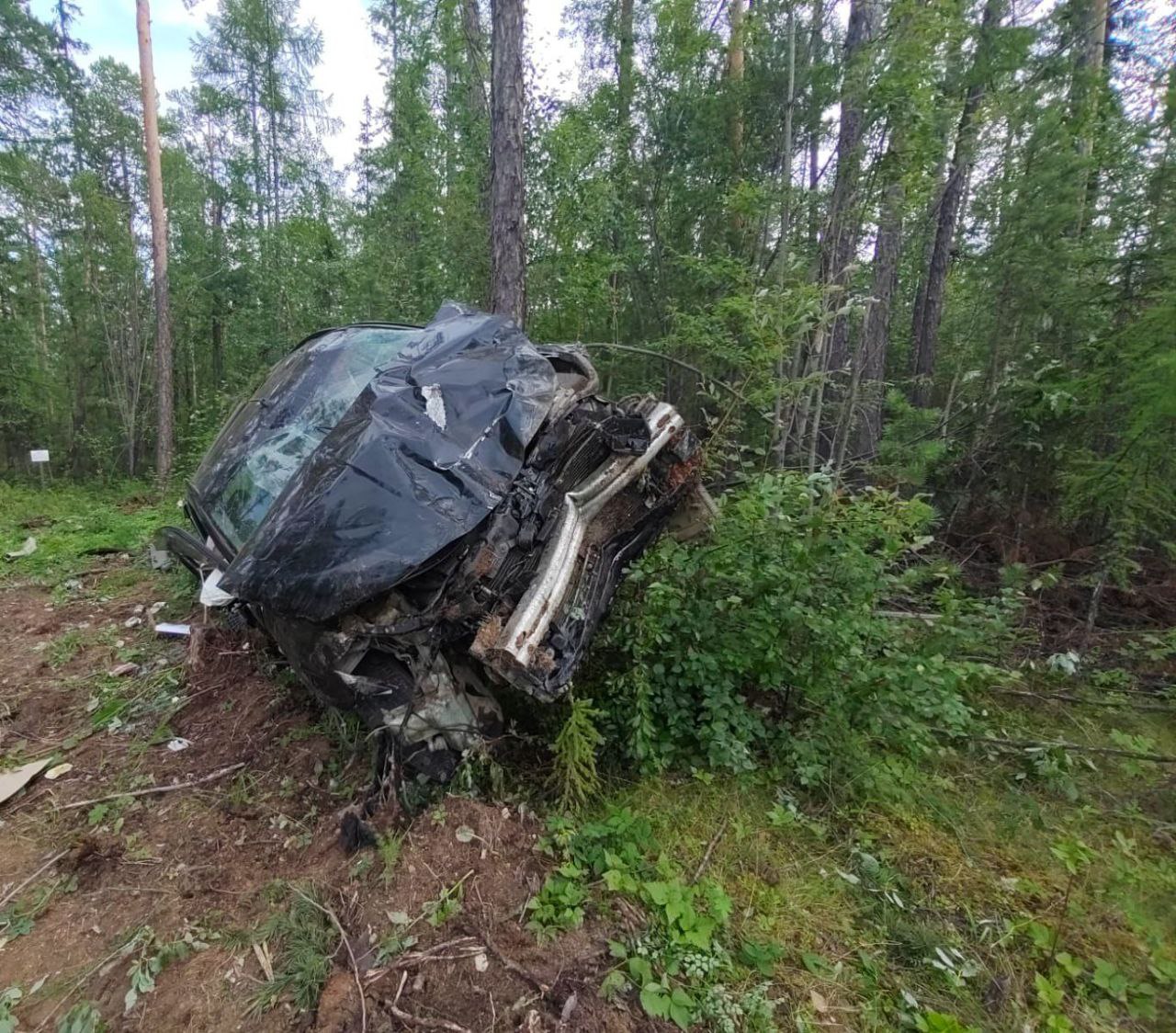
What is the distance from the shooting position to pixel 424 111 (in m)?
9.65

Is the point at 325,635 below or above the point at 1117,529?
below

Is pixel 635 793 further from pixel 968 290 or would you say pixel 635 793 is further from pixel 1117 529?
pixel 968 290

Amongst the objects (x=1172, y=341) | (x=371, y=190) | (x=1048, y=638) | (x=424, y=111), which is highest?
(x=424, y=111)

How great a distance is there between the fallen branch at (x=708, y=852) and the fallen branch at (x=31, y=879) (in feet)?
8.25

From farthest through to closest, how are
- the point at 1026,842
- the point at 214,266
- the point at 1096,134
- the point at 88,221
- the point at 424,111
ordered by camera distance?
the point at 214,266 < the point at 88,221 < the point at 424,111 < the point at 1096,134 < the point at 1026,842

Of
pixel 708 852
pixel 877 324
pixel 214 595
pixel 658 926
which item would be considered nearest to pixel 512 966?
pixel 658 926

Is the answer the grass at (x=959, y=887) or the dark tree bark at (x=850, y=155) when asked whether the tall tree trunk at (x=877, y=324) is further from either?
the grass at (x=959, y=887)

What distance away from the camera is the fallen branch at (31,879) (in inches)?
89.0

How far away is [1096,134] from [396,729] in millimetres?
7686

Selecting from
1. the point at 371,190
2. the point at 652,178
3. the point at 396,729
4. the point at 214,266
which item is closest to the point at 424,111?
the point at 371,190

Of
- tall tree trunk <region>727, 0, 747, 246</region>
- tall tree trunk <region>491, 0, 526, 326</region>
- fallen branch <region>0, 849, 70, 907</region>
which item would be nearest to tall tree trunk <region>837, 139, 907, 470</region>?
tall tree trunk <region>727, 0, 747, 246</region>

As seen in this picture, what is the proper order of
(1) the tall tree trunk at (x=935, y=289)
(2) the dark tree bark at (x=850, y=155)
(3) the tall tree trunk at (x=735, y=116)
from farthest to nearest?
1. (1) the tall tree trunk at (x=935, y=289)
2. (3) the tall tree trunk at (x=735, y=116)
3. (2) the dark tree bark at (x=850, y=155)

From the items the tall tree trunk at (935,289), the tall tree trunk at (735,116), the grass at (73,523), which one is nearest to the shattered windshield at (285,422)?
the grass at (73,523)

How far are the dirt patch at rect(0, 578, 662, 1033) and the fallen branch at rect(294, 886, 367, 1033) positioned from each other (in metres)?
0.02
